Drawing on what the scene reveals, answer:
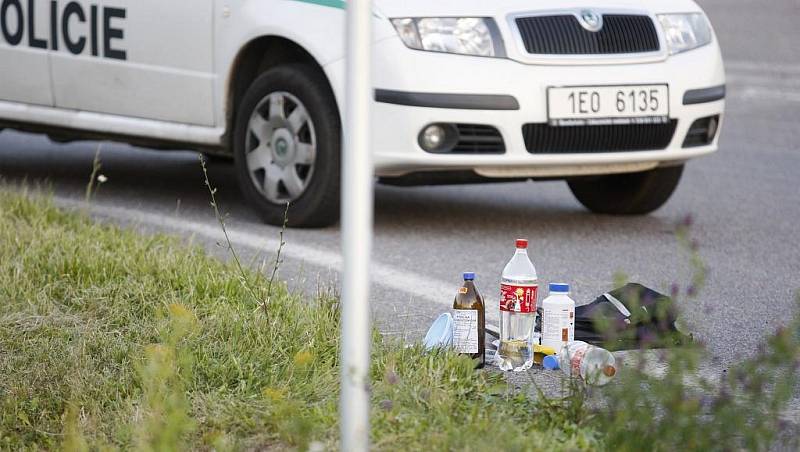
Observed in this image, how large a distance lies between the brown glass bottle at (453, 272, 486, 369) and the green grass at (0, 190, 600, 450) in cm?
20

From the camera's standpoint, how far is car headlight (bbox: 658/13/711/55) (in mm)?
6648

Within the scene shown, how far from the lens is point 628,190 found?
729 centimetres

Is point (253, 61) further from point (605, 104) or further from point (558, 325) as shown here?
point (558, 325)

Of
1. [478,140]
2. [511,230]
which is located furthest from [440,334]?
[511,230]

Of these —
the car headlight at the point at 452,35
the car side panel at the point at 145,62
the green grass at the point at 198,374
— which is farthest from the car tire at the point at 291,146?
the green grass at the point at 198,374

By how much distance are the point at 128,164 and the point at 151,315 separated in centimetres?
478

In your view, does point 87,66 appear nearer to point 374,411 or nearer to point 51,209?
point 51,209

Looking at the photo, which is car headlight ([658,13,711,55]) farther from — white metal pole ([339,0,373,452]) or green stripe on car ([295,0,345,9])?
white metal pole ([339,0,373,452])

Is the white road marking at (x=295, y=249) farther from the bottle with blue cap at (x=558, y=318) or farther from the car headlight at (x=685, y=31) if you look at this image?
the car headlight at (x=685, y=31)

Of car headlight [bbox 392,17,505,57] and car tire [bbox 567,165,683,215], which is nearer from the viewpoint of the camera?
car headlight [bbox 392,17,505,57]

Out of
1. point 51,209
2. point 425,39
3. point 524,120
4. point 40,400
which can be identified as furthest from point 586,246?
point 40,400

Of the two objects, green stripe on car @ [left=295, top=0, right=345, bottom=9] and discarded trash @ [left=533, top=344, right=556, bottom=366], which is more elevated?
green stripe on car @ [left=295, top=0, right=345, bottom=9]

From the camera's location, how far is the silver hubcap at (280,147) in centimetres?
652

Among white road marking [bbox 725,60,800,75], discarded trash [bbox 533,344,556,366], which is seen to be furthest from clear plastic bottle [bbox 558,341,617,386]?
white road marking [bbox 725,60,800,75]
